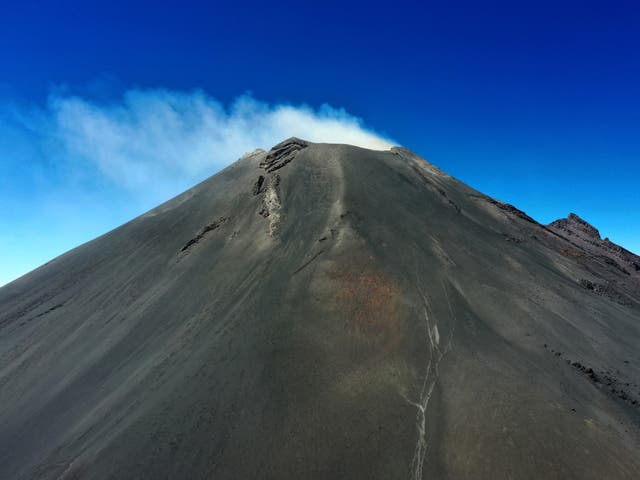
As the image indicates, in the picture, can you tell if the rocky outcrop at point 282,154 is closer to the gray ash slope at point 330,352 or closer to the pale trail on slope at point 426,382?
the gray ash slope at point 330,352

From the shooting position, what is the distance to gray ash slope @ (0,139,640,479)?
1792cm

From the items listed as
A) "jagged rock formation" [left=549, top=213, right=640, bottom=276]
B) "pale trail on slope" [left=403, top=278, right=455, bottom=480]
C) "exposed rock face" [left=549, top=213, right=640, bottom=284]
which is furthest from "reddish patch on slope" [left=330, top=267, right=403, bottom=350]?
"jagged rock formation" [left=549, top=213, right=640, bottom=276]

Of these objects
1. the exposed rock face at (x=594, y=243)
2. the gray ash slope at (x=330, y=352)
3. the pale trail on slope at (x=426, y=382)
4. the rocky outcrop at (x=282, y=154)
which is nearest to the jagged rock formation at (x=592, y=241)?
the exposed rock face at (x=594, y=243)

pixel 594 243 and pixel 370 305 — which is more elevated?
pixel 594 243

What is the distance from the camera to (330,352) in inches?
901

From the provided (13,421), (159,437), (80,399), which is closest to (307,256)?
(159,437)

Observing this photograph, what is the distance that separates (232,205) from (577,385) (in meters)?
34.6

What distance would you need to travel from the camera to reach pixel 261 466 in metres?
17.5

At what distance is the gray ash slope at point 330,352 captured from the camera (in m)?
17.9

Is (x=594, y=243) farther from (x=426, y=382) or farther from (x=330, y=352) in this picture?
(x=330, y=352)

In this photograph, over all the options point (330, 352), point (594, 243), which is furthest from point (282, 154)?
point (594, 243)

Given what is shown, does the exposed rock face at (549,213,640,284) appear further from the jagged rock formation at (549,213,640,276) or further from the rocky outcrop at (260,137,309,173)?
the rocky outcrop at (260,137,309,173)

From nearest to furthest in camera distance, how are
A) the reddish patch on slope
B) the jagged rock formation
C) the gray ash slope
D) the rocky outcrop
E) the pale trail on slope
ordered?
the pale trail on slope
the gray ash slope
the reddish patch on slope
the rocky outcrop
the jagged rock formation

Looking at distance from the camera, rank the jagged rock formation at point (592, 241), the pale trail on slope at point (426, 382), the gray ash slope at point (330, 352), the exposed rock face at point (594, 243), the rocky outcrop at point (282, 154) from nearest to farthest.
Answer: the pale trail on slope at point (426, 382), the gray ash slope at point (330, 352), the rocky outcrop at point (282, 154), the exposed rock face at point (594, 243), the jagged rock formation at point (592, 241)
